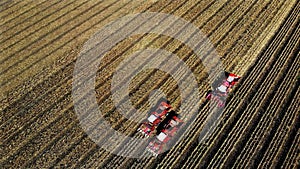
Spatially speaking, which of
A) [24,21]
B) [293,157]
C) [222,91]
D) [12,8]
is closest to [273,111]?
[222,91]

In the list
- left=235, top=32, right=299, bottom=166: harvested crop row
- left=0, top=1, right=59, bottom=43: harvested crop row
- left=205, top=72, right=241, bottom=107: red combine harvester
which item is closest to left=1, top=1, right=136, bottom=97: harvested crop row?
left=0, top=1, right=59, bottom=43: harvested crop row

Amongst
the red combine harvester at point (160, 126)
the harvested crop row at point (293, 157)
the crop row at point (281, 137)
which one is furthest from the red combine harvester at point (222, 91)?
the harvested crop row at point (293, 157)

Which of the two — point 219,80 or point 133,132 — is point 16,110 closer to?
point 133,132

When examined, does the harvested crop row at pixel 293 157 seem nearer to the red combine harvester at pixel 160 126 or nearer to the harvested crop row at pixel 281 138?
the harvested crop row at pixel 281 138

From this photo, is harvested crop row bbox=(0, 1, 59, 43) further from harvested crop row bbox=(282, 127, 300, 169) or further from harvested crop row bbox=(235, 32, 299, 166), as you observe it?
harvested crop row bbox=(282, 127, 300, 169)

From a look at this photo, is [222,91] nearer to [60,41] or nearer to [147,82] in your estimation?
[147,82]

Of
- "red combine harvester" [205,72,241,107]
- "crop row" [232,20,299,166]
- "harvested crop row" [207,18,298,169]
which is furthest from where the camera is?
"red combine harvester" [205,72,241,107]

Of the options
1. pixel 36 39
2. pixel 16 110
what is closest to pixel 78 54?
pixel 36 39
